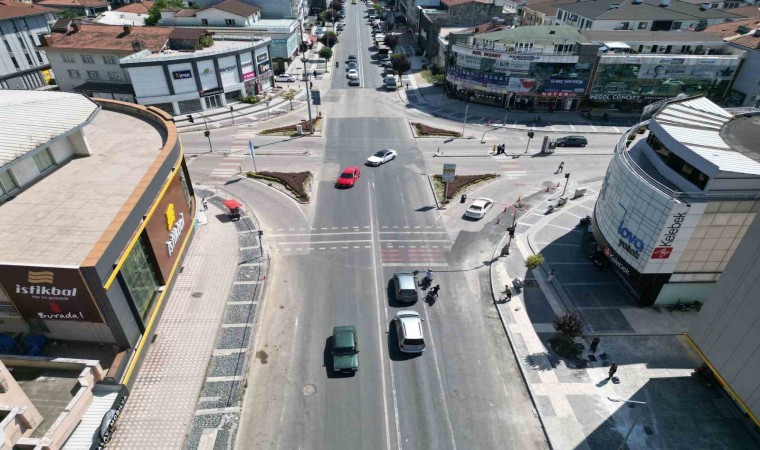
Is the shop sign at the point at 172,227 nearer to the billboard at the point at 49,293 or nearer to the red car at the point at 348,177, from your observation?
the billboard at the point at 49,293

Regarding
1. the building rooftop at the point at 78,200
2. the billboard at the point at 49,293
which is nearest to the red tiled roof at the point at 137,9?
the building rooftop at the point at 78,200

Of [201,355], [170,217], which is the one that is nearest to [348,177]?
[170,217]

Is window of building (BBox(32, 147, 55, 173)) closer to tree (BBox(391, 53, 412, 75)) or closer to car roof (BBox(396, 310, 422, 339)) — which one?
car roof (BBox(396, 310, 422, 339))

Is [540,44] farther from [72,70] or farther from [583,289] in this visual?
[72,70]

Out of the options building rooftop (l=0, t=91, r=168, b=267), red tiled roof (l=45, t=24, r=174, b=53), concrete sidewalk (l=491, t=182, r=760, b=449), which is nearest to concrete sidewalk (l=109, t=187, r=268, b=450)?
building rooftop (l=0, t=91, r=168, b=267)

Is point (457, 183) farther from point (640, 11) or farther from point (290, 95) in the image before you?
point (640, 11)
